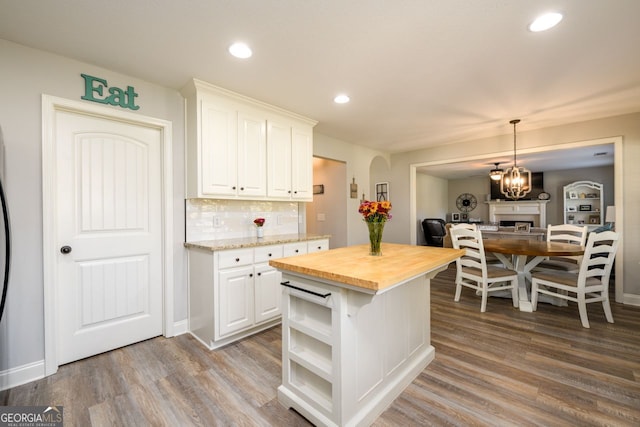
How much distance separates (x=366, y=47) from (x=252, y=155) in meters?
1.54

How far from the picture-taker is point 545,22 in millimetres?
1771

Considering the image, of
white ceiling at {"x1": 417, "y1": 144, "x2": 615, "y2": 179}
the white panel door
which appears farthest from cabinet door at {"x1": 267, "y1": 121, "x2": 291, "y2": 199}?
white ceiling at {"x1": 417, "y1": 144, "x2": 615, "y2": 179}

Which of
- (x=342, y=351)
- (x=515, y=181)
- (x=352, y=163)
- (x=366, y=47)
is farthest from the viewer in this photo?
(x=352, y=163)

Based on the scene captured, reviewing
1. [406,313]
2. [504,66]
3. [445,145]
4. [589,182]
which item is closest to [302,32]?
[504,66]

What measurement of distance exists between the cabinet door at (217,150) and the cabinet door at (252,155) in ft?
0.23

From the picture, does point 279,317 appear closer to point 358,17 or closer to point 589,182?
point 358,17

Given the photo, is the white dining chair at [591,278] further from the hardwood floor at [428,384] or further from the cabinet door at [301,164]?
the cabinet door at [301,164]

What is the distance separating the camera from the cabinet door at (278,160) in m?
3.13

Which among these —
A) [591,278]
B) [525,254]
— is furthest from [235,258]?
[591,278]

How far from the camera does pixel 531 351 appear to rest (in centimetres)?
231

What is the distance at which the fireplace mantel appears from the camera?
7.93m

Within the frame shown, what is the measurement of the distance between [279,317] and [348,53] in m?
2.56

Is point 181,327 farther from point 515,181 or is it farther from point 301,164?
point 515,181

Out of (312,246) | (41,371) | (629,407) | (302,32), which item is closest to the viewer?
(629,407)
